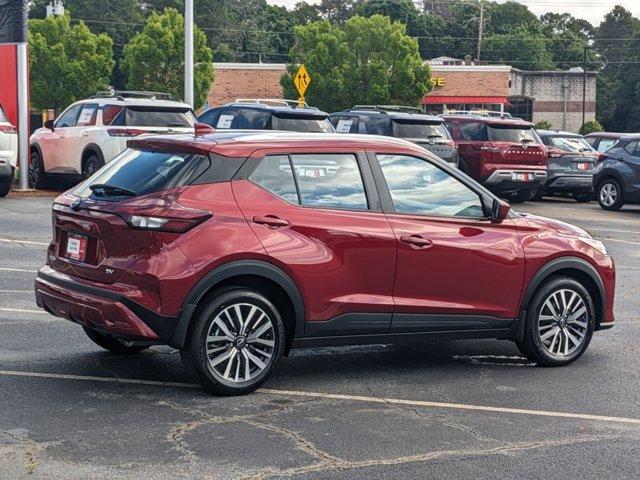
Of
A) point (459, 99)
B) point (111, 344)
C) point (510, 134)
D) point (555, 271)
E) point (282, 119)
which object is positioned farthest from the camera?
point (459, 99)

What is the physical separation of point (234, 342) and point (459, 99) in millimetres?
62867

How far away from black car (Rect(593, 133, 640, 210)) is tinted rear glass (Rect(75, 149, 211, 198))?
17.9 m

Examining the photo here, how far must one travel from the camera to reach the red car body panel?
6887 millimetres

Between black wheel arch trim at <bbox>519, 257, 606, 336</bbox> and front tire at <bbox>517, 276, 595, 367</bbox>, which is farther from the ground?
black wheel arch trim at <bbox>519, 257, 606, 336</bbox>

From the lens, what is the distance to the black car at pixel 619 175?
23688 mm

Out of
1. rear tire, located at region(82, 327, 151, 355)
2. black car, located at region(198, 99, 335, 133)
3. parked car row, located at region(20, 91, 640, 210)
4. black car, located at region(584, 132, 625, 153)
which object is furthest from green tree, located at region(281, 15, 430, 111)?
rear tire, located at region(82, 327, 151, 355)

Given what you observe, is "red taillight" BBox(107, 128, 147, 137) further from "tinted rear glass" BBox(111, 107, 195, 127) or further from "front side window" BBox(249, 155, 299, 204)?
"front side window" BBox(249, 155, 299, 204)

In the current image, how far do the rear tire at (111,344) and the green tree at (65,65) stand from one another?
4802cm

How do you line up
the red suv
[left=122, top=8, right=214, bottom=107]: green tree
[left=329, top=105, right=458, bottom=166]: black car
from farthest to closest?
[left=122, top=8, right=214, bottom=107]: green tree < the red suv < [left=329, top=105, right=458, bottom=166]: black car

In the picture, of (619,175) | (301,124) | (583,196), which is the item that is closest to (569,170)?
(583,196)

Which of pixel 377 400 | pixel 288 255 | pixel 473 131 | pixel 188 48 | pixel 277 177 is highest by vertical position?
pixel 188 48

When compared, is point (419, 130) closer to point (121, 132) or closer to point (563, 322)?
point (121, 132)

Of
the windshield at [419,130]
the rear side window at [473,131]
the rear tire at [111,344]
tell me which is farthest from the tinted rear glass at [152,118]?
the rear tire at [111,344]

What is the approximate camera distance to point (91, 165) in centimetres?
2108
